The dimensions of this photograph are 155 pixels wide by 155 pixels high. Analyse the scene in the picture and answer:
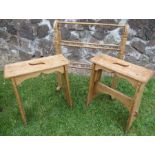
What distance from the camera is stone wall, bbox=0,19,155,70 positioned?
3074 millimetres

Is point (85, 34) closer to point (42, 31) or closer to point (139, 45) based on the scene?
point (42, 31)

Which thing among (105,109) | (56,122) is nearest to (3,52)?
(56,122)

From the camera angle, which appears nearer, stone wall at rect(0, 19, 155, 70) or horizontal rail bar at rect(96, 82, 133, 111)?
horizontal rail bar at rect(96, 82, 133, 111)

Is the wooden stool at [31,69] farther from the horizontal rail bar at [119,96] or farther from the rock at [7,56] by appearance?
the rock at [7,56]

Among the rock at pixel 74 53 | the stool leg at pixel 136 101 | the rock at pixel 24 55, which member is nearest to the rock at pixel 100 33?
the rock at pixel 74 53

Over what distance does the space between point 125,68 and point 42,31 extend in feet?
4.89

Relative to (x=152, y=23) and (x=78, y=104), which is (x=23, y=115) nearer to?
(x=78, y=104)

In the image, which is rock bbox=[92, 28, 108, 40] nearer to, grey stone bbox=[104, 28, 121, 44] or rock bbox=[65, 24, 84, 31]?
grey stone bbox=[104, 28, 121, 44]

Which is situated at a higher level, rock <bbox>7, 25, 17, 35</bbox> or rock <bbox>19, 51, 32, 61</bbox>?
rock <bbox>7, 25, 17, 35</bbox>

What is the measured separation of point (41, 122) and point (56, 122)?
0.54 ft

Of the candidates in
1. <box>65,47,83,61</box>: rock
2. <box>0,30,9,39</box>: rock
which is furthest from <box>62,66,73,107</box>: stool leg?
<box>0,30,9,39</box>: rock

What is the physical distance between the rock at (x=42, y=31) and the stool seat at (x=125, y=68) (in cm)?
112

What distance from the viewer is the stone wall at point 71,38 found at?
3.07 metres

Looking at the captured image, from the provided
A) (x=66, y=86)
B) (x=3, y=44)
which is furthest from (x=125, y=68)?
(x=3, y=44)
